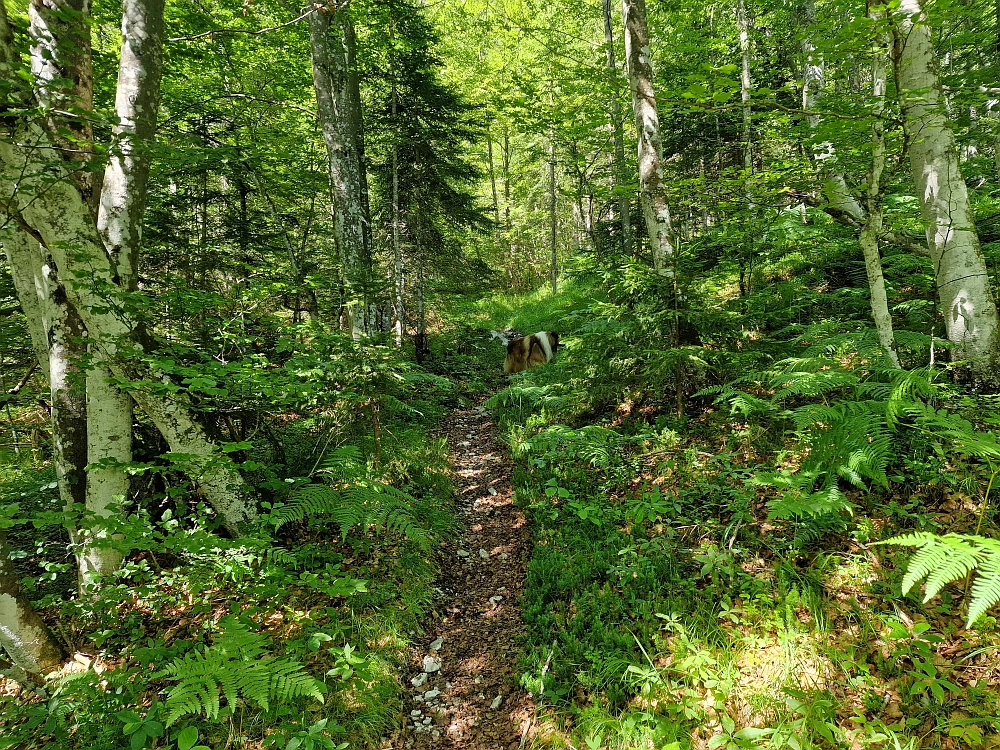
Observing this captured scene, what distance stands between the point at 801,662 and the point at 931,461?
207 centimetres

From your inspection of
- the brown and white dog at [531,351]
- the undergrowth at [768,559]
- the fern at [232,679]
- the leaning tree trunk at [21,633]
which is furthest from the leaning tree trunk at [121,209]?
the brown and white dog at [531,351]

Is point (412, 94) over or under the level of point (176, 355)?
over

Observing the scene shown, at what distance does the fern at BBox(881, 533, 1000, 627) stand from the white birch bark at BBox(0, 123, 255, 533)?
185 inches

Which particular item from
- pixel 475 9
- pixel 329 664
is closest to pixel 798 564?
pixel 329 664

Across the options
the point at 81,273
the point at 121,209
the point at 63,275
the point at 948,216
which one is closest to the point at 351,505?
the point at 81,273

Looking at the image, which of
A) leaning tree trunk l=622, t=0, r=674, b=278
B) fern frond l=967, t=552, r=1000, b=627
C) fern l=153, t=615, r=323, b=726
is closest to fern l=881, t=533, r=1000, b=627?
fern frond l=967, t=552, r=1000, b=627

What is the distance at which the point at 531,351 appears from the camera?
39.3ft

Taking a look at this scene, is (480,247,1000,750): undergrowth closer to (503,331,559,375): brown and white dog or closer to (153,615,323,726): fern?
(153,615,323,726): fern

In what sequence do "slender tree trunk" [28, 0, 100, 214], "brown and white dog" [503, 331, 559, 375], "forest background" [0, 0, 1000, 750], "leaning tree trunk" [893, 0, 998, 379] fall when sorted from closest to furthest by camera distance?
1. "forest background" [0, 0, 1000, 750]
2. "slender tree trunk" [28, 0, 100, 214]
3. "leaning tree trunk" [893, 0, 998, 379]
4. "brown and white dog" [503, 331, 559, 375]

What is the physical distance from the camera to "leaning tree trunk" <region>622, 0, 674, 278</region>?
19.3 feet

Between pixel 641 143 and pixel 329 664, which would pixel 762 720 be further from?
pixel 641 143

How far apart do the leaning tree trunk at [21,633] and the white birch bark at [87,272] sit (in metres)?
1.39

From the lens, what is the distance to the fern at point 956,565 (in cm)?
191

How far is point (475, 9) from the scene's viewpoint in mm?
12141
